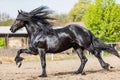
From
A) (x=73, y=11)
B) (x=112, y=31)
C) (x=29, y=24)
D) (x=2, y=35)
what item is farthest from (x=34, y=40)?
(x=73, y=11)

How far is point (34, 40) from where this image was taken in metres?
12.2

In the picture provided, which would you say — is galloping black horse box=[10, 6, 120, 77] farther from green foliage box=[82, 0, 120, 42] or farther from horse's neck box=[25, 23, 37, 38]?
green foliage box=[82, 0, 120, 42]

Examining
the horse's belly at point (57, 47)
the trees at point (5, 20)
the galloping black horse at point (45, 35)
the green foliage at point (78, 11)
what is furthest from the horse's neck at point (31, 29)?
the green foliage at point (78, 11)

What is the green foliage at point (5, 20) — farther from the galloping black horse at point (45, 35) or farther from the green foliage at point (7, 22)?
the galloping black horse at point (45, 35)

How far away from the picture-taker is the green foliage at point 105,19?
145ft

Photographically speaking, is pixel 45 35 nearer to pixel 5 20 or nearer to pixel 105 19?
pixel 105 19

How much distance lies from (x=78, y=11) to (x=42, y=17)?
85442 mm

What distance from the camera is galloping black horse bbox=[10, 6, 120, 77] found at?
12.2 m

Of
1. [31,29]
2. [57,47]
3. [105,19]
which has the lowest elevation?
[105,19]

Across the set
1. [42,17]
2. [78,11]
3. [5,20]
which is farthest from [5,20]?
[42,17]

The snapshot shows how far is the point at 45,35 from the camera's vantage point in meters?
12.3

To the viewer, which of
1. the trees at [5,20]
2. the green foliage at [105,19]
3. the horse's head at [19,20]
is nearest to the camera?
the horse's head at [19,20]

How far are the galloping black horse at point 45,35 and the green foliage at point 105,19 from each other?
31401 millimetres

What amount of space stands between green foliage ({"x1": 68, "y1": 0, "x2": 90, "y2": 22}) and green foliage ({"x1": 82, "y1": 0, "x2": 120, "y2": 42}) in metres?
51.7
